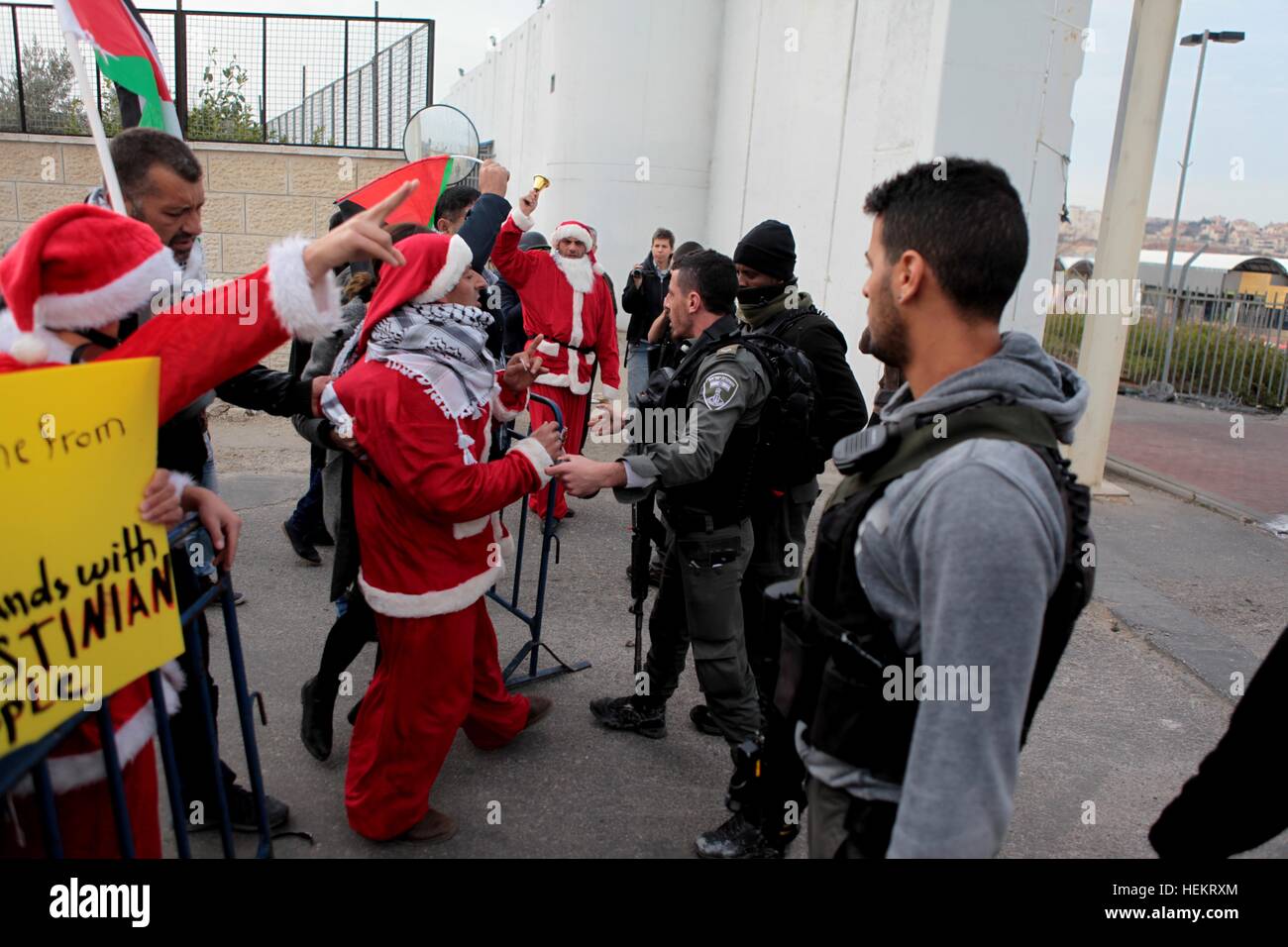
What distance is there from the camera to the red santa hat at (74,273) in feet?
5.89

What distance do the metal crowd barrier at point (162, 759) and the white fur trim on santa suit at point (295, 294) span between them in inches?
23.0

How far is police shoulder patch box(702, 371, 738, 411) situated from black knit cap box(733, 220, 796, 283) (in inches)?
30.3

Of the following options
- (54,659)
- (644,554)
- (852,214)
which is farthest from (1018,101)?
(54,659)

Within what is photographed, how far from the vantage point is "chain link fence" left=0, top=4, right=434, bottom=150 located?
31.1 ft

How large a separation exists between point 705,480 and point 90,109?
221 cm

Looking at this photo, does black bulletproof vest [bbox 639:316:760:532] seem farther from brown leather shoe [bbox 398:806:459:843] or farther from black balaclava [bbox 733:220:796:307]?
brown leather shoe [bbox 398:806:459:843]

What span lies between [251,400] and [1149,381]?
48.2 feet

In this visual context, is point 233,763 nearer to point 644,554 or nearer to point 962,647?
point 644,554

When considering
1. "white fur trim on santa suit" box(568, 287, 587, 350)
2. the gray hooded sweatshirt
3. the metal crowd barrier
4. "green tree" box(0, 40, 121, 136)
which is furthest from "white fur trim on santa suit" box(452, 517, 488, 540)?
"green tree" box(0, 40, 121, 136)

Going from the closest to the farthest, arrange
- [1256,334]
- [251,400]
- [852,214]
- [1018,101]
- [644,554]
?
1. [251,400]
2. [644,554]
3. [1018,101]
4. [852,214]
5. [1256,334]

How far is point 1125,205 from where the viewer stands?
7.75 metres

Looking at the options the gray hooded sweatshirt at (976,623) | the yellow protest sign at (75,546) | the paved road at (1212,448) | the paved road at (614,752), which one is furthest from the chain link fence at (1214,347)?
the yellow protest sign at (75,546)
